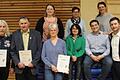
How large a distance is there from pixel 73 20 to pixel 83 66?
1.08 m

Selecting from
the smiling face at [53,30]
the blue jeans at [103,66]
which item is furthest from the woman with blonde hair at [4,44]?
the blue jeans at [103,66]

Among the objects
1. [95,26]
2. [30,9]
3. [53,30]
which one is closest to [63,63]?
[53,30]

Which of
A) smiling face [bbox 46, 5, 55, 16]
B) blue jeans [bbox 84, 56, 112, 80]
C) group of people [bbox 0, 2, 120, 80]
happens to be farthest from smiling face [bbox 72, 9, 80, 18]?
blue jeans [bbox 84, 56, 112, 80]

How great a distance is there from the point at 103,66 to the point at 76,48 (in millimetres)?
610

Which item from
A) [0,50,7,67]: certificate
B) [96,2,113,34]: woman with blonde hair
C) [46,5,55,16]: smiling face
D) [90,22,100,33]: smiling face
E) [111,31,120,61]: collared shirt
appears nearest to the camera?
[0,50,7,67]: certificate

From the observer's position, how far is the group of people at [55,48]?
6016 mm

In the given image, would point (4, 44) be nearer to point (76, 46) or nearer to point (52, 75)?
point (52, 75)

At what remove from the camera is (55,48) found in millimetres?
6055

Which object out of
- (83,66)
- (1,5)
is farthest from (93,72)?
(1,5)

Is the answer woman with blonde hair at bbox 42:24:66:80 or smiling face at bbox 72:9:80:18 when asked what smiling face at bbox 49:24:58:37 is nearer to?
woman with blonde hair at bbox 42:24:66:80

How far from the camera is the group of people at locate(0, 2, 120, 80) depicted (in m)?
6.02

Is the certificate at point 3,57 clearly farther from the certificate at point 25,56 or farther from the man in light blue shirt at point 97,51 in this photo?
the man in light blue shirt at point 97,51

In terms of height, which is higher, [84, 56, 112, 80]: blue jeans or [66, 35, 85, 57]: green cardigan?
[66, 35, 85, 57]: green cardigan

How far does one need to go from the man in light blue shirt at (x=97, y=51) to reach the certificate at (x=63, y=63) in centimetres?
45
